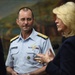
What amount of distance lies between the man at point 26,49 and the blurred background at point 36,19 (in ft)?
3.60

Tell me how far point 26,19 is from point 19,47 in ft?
1.19

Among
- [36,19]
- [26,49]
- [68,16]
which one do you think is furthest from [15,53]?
[68,16]

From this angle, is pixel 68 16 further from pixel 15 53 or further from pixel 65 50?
pixel 15 53

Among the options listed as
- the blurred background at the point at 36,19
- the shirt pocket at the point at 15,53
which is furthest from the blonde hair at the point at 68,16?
the blurred background at the point at 36,19

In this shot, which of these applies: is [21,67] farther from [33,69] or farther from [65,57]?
[65,57]

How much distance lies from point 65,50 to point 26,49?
1.47 metres

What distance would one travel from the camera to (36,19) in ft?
16.2

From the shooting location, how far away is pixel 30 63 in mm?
3627

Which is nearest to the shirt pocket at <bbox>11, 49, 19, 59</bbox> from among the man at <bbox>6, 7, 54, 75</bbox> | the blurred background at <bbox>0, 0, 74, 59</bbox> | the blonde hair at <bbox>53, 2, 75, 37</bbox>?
the man at <bbox>6, 7, 54, 75</bbox>

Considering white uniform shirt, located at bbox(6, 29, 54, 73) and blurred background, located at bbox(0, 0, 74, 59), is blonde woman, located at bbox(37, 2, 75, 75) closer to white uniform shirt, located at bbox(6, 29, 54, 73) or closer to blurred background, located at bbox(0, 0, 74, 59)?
white uniform shirt, located at bbox(6, 29, 54, 73)

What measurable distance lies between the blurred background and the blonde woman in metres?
2.39

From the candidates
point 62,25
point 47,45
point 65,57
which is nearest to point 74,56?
point 65,57

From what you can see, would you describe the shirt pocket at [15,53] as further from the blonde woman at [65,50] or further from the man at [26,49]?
the blonde woman at [65,50]

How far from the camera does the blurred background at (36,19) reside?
16.1 feet
